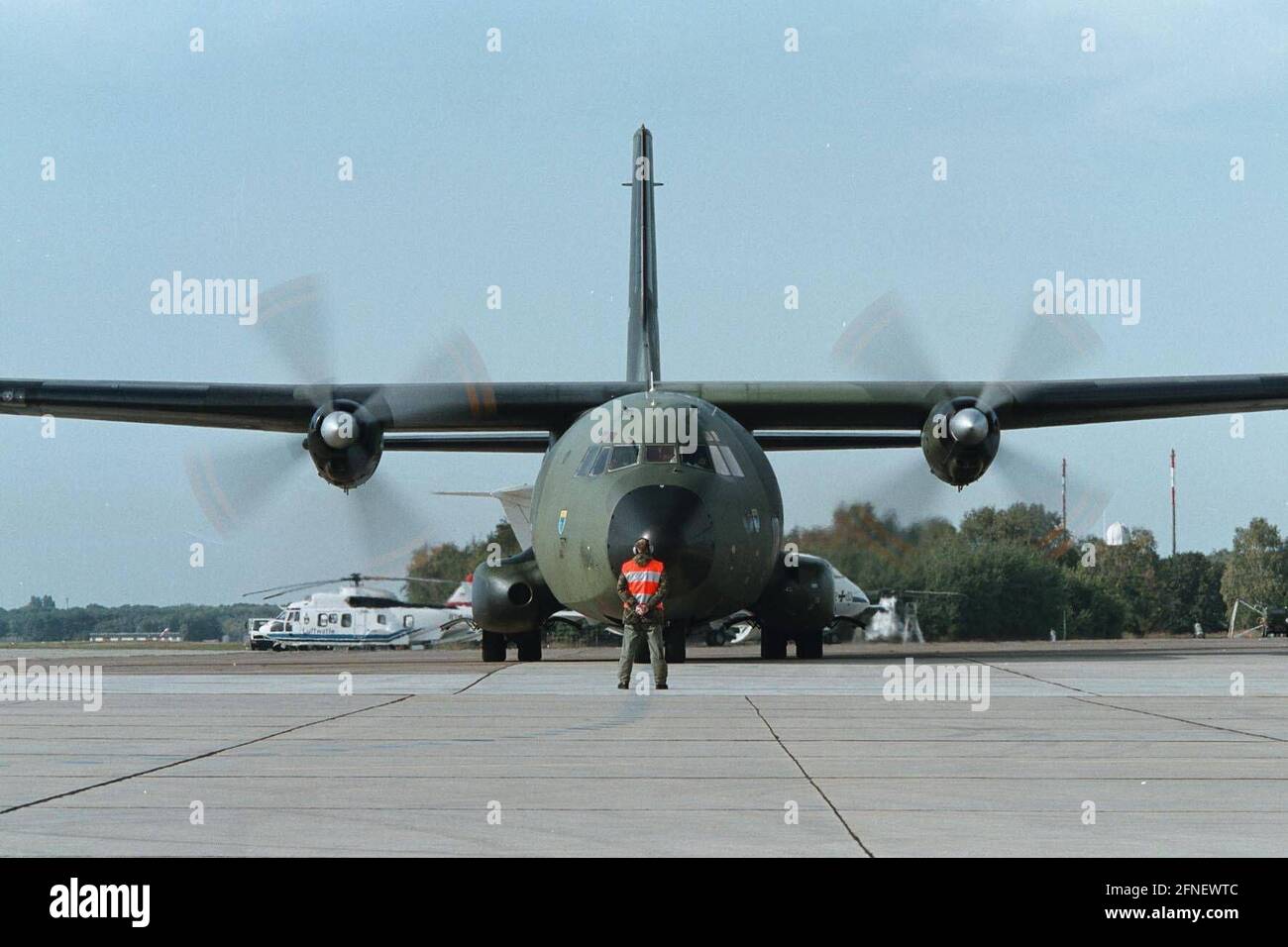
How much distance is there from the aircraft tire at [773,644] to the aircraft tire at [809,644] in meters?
0.27

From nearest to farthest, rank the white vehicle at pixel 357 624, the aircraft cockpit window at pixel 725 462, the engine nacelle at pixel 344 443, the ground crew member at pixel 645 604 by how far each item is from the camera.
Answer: the ground crew member at pixel 645 604 → the aircraft cockpit window at pixel 725 462 → the engine nacelle at pixel 344 443 → the white vehicle at pixel 357 624

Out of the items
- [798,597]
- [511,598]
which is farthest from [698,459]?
[798,597]

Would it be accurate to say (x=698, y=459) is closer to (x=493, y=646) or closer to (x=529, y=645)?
(x=529, y=645)

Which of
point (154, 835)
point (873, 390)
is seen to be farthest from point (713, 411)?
point (154, 835)

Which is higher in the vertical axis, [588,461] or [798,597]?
[588,461]

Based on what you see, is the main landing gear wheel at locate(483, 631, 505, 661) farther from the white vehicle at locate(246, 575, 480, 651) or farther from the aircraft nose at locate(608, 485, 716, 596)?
the white vehicle at locate(246, 575, 480, 651)

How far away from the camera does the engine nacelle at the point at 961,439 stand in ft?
75.3

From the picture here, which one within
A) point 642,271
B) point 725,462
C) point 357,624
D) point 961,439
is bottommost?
point 357,624

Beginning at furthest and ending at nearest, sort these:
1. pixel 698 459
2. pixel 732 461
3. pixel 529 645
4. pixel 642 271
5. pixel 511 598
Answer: pixel 642 271 < pixel 529 645 < pixel 511 598 < pixel 732 461 < pixel 698 459

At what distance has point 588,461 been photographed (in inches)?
827

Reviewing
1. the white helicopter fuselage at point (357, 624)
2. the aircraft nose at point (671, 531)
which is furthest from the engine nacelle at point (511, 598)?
the white helicopter fuselage at point (357, 624)

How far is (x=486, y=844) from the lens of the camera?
20.5 feet

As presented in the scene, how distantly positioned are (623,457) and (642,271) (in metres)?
10.4

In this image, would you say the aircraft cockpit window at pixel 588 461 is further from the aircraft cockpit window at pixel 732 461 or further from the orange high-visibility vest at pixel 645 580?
the orange high-visibility vest at pixel 645 580
